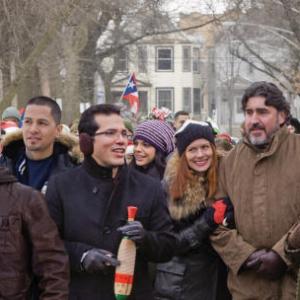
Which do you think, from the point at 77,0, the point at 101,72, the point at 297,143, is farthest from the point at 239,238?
the point at 101,72

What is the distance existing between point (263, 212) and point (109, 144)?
3.49 feet

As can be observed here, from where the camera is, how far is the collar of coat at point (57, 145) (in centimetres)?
519

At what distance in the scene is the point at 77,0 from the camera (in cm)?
1036

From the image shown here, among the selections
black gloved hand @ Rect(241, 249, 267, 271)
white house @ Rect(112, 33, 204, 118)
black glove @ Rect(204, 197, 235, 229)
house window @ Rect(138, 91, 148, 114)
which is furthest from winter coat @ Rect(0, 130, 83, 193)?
house window @ Rect(138, 91, 148, 114)

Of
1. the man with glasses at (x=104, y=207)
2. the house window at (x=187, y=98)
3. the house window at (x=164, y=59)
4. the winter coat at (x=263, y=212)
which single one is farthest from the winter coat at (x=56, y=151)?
the house window at (x=187, y=98)

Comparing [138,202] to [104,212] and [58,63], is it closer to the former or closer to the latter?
[104,212]

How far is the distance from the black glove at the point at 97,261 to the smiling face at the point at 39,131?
1224mm

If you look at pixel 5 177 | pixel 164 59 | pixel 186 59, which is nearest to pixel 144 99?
pixel 164 59

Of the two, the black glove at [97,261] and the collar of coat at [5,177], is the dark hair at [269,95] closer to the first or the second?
the black glove at [97,261]

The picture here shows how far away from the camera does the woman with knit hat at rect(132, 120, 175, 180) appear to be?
6594 mm

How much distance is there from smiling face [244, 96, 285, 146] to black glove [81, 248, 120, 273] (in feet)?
4.34

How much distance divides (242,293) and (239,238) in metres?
0.34

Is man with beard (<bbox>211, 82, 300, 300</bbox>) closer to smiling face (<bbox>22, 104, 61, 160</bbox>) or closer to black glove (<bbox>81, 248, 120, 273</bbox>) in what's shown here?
black glove (<bbox>81, 248, 120, 273</bbox>)

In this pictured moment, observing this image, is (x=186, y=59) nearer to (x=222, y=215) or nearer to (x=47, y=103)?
(x=47, y=103)
